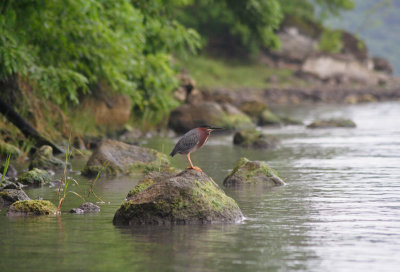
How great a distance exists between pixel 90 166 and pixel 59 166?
4.78 ft

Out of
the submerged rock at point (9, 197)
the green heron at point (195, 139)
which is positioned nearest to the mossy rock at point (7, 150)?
the submerged rock at point (9, 197)

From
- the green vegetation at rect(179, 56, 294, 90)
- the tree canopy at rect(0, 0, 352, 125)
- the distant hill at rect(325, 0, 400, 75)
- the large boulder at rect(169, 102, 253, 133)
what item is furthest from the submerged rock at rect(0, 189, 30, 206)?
the distant hill at rect(325, 0, 400, 75)

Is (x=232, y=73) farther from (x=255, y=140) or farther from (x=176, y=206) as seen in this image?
(x=176, y=206)

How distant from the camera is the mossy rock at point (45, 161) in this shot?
53.0 ft

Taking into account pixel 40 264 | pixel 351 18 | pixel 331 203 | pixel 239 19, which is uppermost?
pixel 351 18

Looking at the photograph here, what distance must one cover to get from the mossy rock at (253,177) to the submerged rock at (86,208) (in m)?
3.58

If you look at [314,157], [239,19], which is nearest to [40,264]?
[314,157]

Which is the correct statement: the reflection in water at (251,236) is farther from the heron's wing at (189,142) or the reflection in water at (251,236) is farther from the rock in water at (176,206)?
the heron's wing at (189,142)

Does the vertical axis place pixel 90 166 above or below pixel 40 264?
above

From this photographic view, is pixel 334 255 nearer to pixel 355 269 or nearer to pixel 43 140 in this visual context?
pixel 355 269

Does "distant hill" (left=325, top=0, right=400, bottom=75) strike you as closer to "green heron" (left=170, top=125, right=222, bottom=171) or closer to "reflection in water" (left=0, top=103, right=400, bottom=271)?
"reflection in water" (left=0, top=103, right=400, bottom=271)

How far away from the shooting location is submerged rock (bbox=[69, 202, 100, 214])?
1057 centimetres

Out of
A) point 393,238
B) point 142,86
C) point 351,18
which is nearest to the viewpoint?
point 393,238

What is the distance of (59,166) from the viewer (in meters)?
16.5
